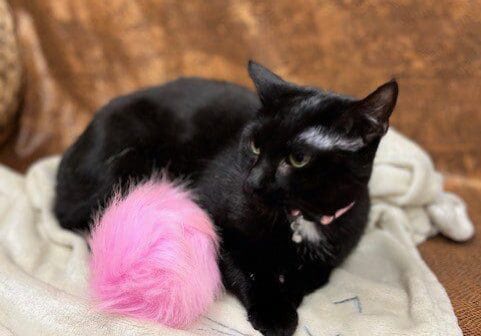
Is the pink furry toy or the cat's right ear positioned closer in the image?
the pink furry toy

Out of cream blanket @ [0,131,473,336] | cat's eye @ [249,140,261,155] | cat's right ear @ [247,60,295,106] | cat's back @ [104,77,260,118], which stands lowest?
cream blanket @ [0,131,473,336]

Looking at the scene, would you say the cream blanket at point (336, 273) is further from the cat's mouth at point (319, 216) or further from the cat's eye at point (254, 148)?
the cat's eye at point (254, 148)

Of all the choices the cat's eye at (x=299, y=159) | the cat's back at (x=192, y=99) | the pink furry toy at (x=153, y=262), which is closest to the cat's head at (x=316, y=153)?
the cat's eye at (x=299, y=159)

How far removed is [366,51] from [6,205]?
1191 millimetres

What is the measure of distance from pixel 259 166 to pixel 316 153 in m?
0.12

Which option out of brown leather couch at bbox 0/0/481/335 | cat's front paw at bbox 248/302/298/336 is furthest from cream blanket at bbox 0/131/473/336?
brown leather couch at bbox 0/0/481/335

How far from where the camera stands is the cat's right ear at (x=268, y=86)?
1.11m

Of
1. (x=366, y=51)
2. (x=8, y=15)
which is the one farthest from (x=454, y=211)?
(x=8, y=15)

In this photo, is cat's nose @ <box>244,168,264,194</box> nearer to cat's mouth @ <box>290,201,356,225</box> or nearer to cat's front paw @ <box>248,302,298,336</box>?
cat's mouth @ <box>290,201,356,225</box>

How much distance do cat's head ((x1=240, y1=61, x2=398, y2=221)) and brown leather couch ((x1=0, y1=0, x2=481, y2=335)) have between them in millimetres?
610

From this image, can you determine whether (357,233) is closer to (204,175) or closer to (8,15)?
(204,175)

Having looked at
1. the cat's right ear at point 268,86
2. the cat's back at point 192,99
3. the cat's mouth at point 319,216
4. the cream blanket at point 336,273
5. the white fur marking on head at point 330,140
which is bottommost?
the cream blanket at point 336,273

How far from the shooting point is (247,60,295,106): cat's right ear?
1.11m

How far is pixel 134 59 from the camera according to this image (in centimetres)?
173
